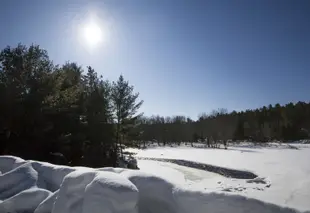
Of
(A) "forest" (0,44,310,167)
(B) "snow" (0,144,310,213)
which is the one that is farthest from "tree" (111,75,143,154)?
(B) "snow" (0,144,310,213)

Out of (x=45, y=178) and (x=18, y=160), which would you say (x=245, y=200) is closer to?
(x=45, y=178)

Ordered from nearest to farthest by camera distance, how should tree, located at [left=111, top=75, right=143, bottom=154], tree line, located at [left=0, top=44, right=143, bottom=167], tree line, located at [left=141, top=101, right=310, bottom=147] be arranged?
tree line, located at [left=0, top=44, right=143, bottom=167]
tree, located at [left=111, top=75, right=143, bottom=154]
tree line, located at [left=141, top=101, right=310, bottom=147]

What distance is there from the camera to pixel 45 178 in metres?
6.48

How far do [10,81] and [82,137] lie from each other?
603cm

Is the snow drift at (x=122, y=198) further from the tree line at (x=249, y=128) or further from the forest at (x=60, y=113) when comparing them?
the tree line at (x=249, y=128)

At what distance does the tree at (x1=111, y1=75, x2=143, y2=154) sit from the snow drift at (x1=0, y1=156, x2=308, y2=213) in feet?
67.9

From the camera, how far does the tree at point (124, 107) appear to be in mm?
26906

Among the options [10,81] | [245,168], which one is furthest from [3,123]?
[245,168]

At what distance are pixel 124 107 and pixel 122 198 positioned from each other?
23.7 metres

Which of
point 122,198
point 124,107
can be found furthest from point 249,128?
point 122,198

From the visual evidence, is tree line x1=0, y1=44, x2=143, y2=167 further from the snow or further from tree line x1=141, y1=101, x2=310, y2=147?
tree line x1=141, y1=101, x2=310, y2=147

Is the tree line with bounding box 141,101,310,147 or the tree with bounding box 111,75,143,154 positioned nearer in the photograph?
the tree with bounding box 111,75,143,154

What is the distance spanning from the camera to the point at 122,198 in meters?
3.81

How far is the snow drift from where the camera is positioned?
3773mm
